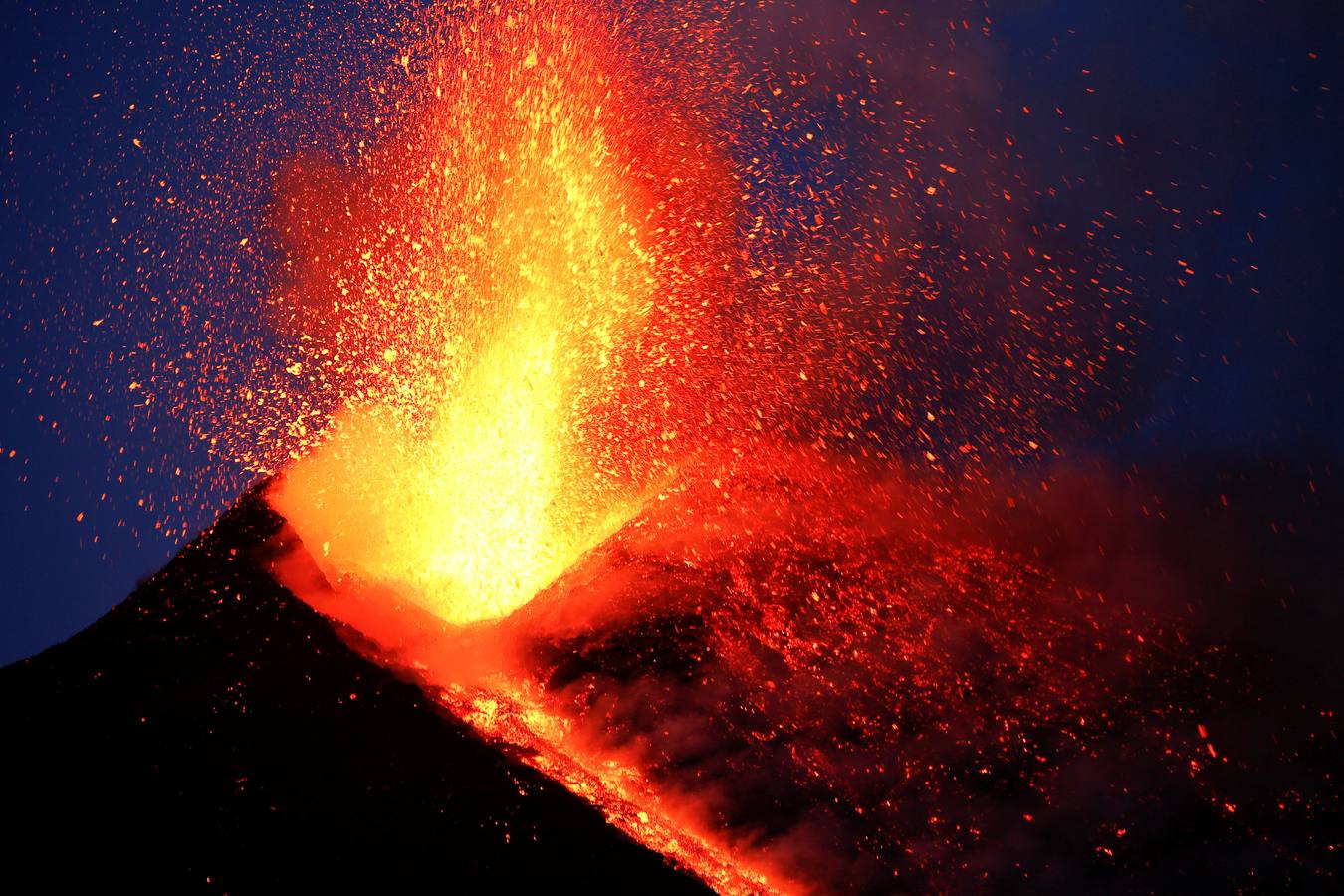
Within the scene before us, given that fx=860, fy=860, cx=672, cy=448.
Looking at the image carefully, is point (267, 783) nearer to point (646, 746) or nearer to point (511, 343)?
point (646, 746)

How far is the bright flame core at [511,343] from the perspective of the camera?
604 cm

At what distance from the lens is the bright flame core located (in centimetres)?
604

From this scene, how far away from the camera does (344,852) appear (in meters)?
3.04

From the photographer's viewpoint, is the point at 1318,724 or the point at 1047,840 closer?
the point at 1047,840

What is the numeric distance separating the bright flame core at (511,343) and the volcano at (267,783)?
6.07 ft

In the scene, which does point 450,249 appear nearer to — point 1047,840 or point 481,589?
point 481,589

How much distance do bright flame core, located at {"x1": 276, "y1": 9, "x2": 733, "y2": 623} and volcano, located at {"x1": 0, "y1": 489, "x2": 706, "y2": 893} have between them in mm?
1852

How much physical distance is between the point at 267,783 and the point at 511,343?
4.62 meters

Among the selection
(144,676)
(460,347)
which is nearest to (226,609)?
(144,676)

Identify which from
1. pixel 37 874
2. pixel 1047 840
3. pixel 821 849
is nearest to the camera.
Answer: pixel 37 874

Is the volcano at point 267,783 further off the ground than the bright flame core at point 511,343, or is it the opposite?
the bright flame core at point 511,343

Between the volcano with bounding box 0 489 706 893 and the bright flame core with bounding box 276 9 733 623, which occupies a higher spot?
the bright flame core with bounding box 276 9 733 623

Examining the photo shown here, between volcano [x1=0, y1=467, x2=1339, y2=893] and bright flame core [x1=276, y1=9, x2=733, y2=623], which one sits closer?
volcano [x1=0, y1=467, x2=1339, y2=893]

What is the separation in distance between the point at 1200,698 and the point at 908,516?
2.79 meters
